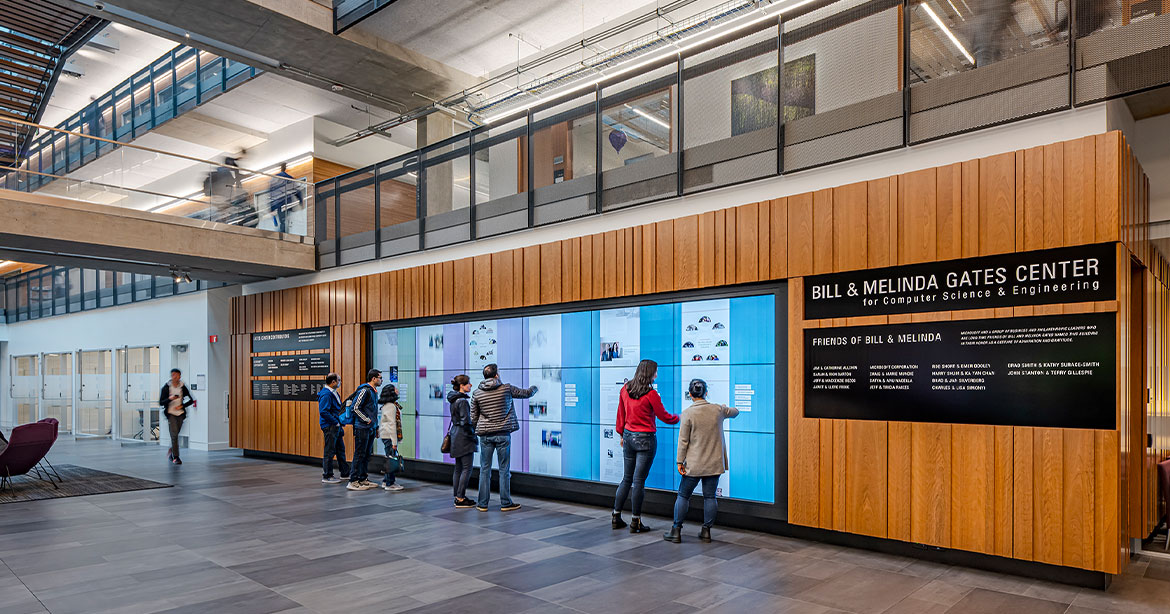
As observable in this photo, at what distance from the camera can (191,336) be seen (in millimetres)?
17078

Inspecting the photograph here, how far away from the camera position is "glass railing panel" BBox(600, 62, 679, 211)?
8492 millimetres

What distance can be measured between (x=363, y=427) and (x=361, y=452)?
389mm

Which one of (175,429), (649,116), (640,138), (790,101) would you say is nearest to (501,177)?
(640,138)

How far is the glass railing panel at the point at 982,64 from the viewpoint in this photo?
5855mm

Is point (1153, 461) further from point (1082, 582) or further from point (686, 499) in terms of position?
point (686, 499)

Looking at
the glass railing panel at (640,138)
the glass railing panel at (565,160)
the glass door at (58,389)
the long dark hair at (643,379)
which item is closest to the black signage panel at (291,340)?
the glass railing panel at (565,160)

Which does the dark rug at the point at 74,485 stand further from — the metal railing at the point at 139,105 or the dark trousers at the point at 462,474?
the dark trousers at the point at 462,474

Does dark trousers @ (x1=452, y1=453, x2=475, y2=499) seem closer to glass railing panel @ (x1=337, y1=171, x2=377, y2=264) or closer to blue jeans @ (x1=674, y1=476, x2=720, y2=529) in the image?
blue jeans @ (x1=674, y1=476, x2=720, y2=529)

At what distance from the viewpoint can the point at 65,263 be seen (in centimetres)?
1380

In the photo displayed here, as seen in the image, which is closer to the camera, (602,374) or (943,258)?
(943,258)

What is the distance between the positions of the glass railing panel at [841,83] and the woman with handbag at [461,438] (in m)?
4.57

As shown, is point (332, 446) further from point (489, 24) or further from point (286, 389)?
point (489, 24)

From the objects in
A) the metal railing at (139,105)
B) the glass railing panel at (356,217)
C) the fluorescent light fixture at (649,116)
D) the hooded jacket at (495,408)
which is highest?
the metal railing at (139,105)

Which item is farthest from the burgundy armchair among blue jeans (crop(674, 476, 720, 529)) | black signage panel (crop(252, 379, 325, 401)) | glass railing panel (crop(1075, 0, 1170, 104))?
glass railing panel (crop(1075, 0, 1170, 104))
